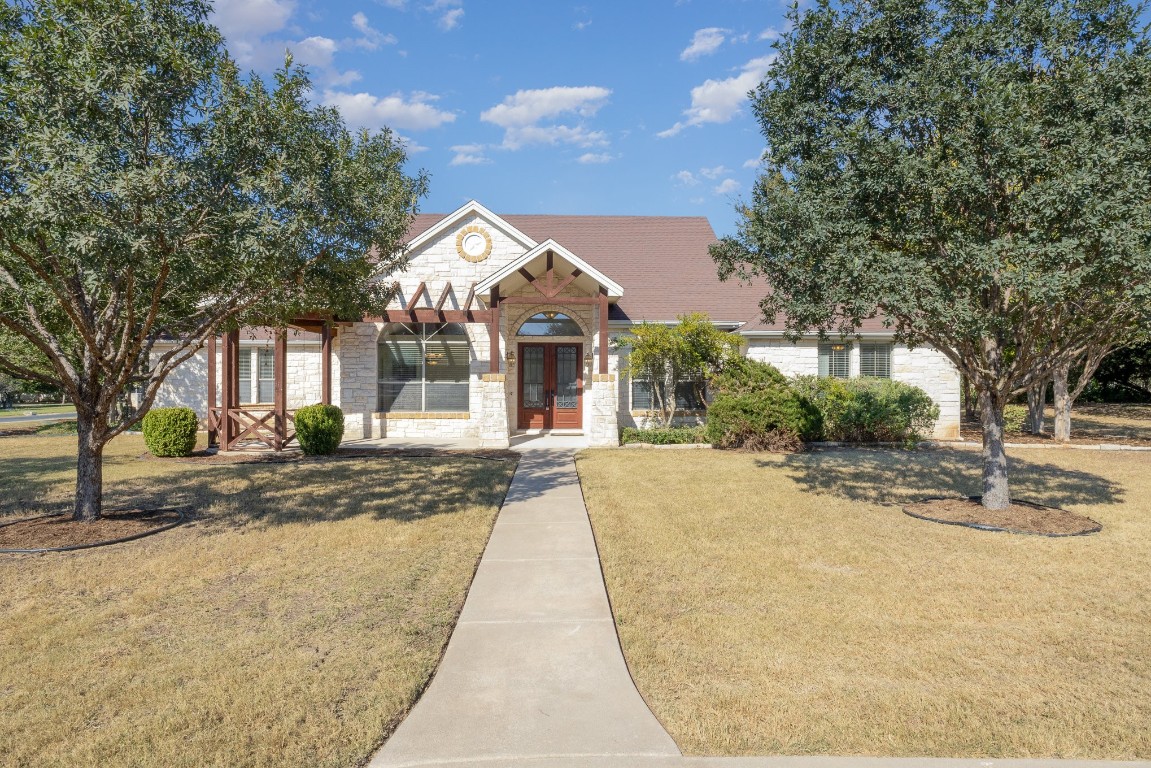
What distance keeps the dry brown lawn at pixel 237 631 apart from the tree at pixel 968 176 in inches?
216

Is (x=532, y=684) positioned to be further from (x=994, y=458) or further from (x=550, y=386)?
(x=550, y=386)

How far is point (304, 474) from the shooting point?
11.9m

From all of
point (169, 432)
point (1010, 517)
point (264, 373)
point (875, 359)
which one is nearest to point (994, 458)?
point (1010, 517)

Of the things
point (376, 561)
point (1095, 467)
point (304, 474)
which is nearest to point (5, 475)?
point (304, 474)

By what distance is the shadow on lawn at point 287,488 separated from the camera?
348 inches

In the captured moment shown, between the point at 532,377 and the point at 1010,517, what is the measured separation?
460 inches

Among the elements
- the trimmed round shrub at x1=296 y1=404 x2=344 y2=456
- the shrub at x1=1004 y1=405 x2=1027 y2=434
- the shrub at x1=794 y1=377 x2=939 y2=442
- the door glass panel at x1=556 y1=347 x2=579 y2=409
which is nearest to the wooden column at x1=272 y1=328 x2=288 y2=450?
the trimmed round shrub at x1=296 y1=404 x2=344 y2=456

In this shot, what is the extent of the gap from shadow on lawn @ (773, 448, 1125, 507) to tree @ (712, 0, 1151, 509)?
5.88 ft

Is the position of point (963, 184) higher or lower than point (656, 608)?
higher

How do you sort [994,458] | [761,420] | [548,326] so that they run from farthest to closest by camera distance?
[548,326] < [761,420] < [994,458]

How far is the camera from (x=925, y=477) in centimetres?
1152

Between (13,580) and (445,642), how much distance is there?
4.46 meters

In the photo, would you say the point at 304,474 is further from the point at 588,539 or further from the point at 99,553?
the point at 588,539

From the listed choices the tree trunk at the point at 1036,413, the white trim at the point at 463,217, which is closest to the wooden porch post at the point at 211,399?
the white trim at the point at 463,217
